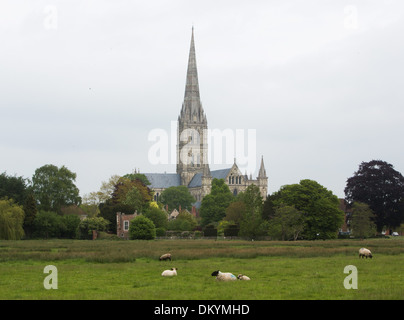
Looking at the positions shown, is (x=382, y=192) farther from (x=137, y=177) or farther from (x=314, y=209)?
(x=137, y=177)

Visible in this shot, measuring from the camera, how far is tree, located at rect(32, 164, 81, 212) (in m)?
130

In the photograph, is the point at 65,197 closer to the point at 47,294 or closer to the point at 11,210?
the point at 11,210

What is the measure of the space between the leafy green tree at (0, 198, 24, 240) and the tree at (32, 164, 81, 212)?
4104 cm

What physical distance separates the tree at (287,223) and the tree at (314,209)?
1593 mm

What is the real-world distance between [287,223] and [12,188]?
52.0 meters

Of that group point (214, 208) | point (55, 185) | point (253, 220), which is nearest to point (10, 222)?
point (253, 220)

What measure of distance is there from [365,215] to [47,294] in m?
71.0

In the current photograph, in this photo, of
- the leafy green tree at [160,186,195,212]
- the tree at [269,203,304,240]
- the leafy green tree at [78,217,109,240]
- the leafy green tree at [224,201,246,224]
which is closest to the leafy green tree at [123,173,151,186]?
the leafy green tree at [160,186,195,212]

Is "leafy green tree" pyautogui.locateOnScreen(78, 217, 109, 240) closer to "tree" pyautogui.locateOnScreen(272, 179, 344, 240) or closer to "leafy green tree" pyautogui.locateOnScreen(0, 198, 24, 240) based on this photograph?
"leafy green tree" pyautogui.locateOnScreen(0, 198, 24, 240)

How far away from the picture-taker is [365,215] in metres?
87.5

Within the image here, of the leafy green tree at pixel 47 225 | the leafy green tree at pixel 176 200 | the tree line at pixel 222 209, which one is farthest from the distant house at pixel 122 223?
the leafy green tree at pixel 176 200

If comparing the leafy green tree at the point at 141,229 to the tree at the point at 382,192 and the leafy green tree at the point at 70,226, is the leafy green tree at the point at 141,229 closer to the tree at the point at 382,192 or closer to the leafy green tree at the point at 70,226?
the leafy green tree at the point at 70,226

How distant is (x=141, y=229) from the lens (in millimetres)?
87812
